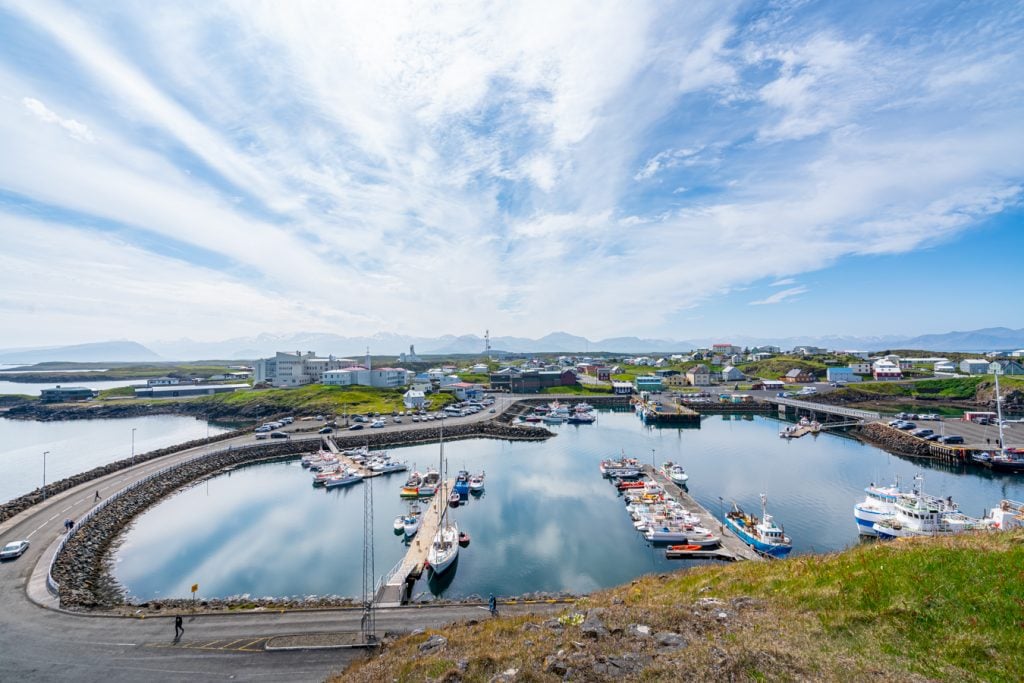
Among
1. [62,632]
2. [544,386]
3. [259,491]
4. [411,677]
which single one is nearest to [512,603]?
[411,677]

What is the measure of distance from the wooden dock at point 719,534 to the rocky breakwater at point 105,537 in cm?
3117

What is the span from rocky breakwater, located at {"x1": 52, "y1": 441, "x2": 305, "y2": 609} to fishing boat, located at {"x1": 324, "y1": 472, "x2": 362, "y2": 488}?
43.9ft

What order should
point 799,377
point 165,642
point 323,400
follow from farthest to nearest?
point 799,377
point 323,400
point 165,642

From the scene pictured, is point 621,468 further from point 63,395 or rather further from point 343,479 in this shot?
point 63,395

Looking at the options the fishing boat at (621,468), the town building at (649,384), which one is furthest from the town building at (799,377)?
the fishing boat at (621,468)

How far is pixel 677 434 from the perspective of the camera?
67.6 m

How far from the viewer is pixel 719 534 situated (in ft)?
98.1

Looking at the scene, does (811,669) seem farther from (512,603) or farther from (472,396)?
(472,396)

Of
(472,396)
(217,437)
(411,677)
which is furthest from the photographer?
(472,396)

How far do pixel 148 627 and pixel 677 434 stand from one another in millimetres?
63362

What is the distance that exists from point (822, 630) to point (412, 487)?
1398 inches

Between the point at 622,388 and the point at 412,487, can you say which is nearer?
the point at 412,487

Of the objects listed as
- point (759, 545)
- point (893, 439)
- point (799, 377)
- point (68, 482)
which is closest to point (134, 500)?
point (68, 482)

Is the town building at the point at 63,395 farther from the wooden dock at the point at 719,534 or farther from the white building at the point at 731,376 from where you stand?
the white building at the point at 731,376
